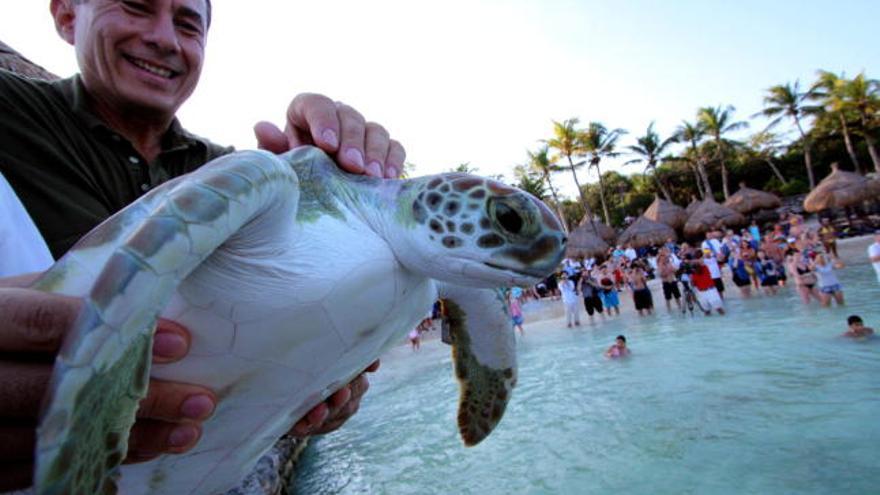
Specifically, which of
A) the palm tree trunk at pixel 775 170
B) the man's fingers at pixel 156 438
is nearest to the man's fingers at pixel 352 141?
the man's fingers at pixel 156 438

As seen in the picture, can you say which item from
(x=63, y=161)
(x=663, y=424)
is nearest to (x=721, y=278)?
(x=663, y=424)

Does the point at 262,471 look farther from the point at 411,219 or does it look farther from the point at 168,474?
the point at 411,219

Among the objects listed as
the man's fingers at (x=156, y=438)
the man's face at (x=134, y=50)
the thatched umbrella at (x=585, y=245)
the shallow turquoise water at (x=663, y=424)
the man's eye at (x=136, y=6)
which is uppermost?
the thatched umbrella at (x=585, y=245)

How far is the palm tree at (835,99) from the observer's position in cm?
2288

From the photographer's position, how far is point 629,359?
6.87m

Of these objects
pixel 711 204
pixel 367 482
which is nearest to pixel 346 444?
pixel 367 482

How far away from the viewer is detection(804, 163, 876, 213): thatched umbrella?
16.5 metres

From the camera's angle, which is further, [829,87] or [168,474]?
[829,87]

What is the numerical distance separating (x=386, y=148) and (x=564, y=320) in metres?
10.6

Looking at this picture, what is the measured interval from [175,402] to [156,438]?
7cm

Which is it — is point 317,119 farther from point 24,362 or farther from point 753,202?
point 753,202

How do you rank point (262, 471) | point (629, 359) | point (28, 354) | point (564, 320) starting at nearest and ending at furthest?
1. point (28, 354)
2. point (262, 471)
3. point (629, 359)
4. point (564, 320)

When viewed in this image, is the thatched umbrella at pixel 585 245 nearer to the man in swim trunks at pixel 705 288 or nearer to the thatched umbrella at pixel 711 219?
the thatched umbrella at pixel 711 219

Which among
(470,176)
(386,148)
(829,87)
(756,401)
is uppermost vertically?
(829,87)
